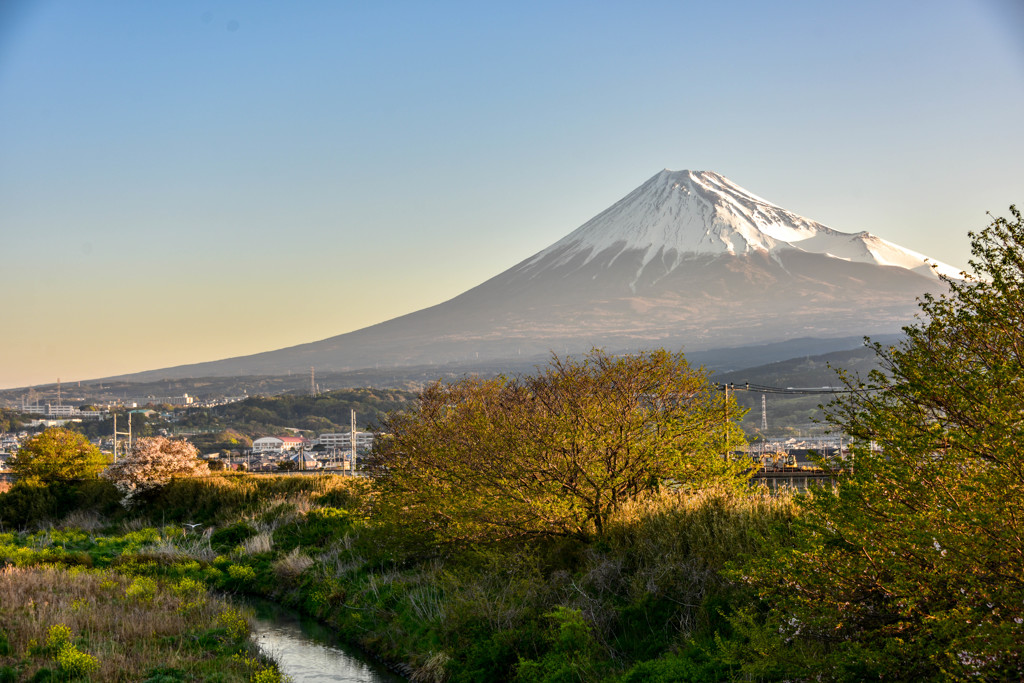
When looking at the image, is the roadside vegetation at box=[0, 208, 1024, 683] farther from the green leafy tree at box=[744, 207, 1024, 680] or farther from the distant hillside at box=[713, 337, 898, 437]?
the distant hillside at box=[713, 337, 898, 437]

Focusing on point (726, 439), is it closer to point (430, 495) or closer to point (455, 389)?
point (430, 495)

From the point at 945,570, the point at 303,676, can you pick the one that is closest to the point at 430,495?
the point at 303,676

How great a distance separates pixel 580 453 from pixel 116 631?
8.54 metres

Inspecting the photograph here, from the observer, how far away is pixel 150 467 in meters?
33.3

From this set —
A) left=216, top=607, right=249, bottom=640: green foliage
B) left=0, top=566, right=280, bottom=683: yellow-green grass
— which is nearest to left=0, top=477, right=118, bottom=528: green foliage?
left=0, top=566, right=280, bottom=683: yellow-green grass

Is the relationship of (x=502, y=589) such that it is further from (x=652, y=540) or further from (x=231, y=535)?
A: (x=231, y=535)

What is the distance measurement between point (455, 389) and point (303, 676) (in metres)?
11.5

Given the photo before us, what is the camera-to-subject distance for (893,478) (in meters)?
7.39

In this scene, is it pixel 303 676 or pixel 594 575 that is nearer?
pixel 594 575

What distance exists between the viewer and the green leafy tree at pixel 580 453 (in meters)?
14.9

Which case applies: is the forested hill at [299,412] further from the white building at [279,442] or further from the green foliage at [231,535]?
the green foliage at [231,535]

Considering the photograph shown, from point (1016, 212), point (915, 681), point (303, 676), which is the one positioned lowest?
point (303, 676)

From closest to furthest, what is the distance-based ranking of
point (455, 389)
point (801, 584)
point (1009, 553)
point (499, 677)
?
point (1009, 553) < point (801, 584) < point (499, 677) < point (455, 389)

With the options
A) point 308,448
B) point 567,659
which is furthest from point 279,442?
point 567,659
